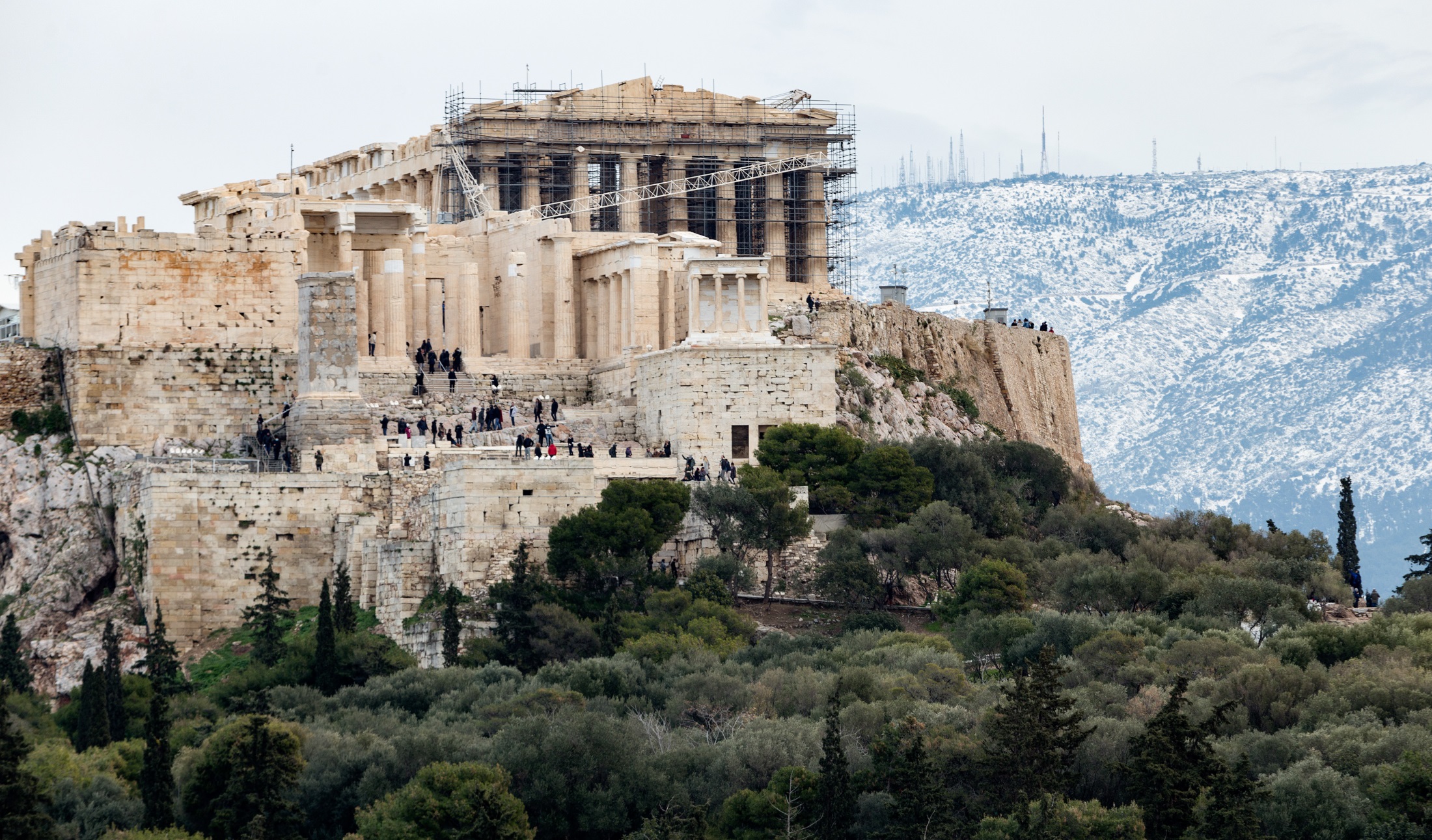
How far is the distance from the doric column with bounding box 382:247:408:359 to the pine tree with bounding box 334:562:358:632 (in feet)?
51.1

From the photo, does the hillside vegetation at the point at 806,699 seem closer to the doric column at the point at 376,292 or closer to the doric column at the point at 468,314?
the doric column at the point at 468,314

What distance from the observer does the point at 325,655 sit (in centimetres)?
5956

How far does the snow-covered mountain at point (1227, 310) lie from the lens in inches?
5605

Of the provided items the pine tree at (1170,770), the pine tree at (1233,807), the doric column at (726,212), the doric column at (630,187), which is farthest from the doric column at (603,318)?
the pine tree at (1233,807)

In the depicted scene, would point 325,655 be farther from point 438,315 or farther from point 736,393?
point 438,315

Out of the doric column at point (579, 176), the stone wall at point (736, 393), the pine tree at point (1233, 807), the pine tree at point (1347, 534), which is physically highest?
the doric column at point (579, 176)

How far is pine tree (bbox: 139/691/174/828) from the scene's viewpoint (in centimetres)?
5047

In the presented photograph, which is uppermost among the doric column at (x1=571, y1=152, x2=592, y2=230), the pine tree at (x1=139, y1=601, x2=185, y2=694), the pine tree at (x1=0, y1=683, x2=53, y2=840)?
the doric column at (x1=571, y1=152, x2=592, y2=230)

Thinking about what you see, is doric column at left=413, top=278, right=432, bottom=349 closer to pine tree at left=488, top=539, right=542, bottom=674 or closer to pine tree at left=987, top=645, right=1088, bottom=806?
pine tree at left=488, top=539, right=542, bottom=674

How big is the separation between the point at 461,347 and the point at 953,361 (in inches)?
757

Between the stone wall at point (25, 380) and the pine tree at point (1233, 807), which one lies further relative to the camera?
the stone wall at point (25, 380)

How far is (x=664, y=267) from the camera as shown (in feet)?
262

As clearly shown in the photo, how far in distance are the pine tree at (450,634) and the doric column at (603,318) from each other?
2020 centimetres

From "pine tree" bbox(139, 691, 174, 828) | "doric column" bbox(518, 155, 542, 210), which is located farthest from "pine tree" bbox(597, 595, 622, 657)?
"doric column" bbox(518, 155, 542, 210)
